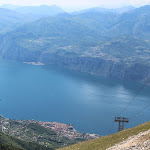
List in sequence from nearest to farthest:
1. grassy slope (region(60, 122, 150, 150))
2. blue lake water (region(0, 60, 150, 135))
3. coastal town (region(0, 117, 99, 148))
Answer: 1. grassy slope (region(60, 122, 150, 150))
2. coastal town (region(0, 117, 99, 148))
3. blue lake water (region(0, 60, 150, 135))

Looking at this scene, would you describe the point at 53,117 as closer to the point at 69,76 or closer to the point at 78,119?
the point at 78,119

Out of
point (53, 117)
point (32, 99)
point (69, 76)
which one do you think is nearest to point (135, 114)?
point (53, 117)

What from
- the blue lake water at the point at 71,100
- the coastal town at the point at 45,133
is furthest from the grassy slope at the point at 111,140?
the blue lake water at the point at 71,100

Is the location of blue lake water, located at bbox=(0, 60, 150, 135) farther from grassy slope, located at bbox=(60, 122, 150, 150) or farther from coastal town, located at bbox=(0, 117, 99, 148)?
grassy slope, located at bbox=(60, 122, 150, 150)

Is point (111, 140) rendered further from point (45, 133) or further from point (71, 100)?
point (71, 100)

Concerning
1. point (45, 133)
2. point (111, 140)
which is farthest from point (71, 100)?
point (111, 140)

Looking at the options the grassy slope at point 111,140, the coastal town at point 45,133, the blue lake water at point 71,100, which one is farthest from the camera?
the blue lake water at point 71,100

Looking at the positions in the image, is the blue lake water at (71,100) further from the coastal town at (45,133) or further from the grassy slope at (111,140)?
the grassy slope at (111,140)

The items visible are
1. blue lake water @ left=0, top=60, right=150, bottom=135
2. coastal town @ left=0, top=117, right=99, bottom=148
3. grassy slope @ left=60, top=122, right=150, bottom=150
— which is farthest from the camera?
blue lake water @ left=0, top=60, right=150, bottom=135

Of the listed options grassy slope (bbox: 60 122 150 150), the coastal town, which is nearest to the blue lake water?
the coastal town
